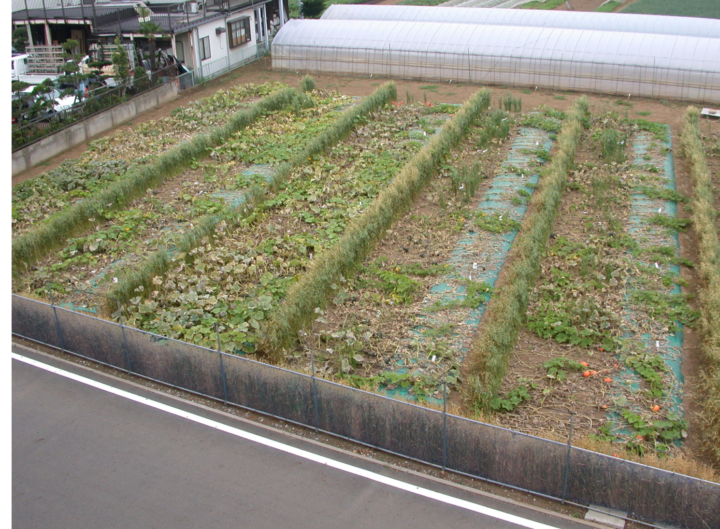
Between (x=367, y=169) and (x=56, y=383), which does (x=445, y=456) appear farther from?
(x=367, y=169)

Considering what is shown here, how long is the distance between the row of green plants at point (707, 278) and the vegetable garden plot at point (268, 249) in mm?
7183

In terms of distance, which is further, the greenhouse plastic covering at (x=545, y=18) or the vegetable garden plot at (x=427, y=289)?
the greenhouse plastic covering at (x=545, y=18)

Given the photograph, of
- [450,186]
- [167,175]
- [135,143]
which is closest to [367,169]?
[450,186]

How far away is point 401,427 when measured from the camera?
31.0ft

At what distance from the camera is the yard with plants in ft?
36.4

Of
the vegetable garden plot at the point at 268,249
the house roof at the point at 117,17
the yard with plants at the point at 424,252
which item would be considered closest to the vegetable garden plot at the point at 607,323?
the yard with plants at the point at 424,252

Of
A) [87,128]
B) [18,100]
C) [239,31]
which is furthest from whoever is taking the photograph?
[239,31]

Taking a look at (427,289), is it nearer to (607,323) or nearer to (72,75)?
(607,323)

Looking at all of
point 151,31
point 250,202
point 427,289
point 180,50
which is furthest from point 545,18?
point 427,289

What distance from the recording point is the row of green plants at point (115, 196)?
50.3 feet

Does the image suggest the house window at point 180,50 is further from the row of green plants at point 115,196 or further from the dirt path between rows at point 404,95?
the row of green plants at point 115,196

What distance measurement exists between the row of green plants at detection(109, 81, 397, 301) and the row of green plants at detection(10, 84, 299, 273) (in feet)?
8.96

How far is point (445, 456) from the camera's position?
30.5 feet

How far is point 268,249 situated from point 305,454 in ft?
20.6
